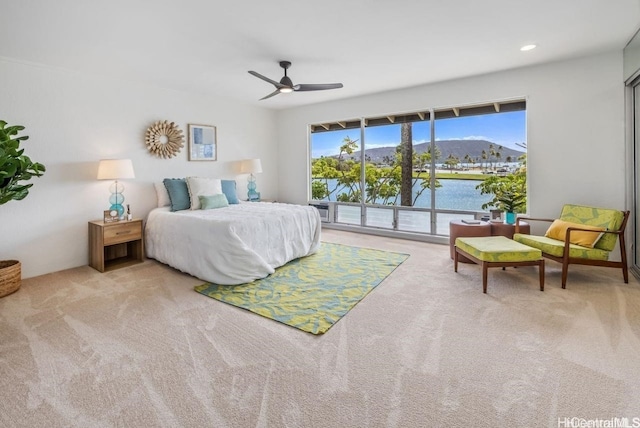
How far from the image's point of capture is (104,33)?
2.94 meters

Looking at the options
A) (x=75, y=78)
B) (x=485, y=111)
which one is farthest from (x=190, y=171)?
(x=485, y=111)

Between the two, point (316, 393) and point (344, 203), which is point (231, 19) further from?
point (344, 203)

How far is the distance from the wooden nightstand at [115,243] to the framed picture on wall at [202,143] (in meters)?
1.68

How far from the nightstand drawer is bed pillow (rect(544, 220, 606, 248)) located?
5215mm

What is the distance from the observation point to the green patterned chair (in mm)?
3143

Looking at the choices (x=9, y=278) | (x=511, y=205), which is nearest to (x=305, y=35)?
(x=511, y=205)

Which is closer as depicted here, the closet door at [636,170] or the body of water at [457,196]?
the closet door at [636,170]

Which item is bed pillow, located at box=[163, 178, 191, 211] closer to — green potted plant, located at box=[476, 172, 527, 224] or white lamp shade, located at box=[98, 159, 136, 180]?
white lamp shade, located at box=[98, 159, 136, 180]

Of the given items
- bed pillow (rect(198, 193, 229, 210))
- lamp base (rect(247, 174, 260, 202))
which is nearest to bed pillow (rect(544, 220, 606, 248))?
bed pillow (rect(198, 193, 229, 210))

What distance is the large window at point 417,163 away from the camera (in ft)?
15.6

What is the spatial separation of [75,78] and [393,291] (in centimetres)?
476

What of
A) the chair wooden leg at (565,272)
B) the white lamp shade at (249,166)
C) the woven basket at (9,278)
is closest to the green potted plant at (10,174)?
the woven basket at (9,278)

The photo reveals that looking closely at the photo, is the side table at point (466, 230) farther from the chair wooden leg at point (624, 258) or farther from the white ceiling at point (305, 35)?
the white ceiling at point (305, 35)

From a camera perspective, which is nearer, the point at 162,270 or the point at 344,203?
the point at 162,270
